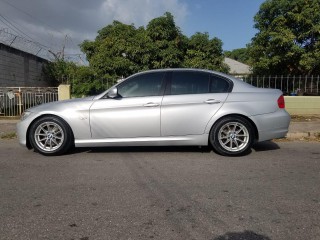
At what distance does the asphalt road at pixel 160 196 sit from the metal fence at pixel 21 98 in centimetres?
746

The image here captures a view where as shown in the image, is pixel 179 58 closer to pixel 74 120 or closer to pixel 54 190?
pixel 74 120

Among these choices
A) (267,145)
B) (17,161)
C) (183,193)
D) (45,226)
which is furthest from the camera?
(267,145)

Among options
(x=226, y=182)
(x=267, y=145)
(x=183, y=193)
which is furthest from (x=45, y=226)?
(x=267, y=145)

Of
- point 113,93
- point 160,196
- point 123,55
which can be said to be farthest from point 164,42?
point 160,196

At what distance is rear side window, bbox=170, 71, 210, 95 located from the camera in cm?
665

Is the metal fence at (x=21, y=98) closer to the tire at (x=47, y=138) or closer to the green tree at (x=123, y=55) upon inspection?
the green tree at (x=123, y=55)

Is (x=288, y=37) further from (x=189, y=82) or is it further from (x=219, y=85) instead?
(x=189, y=82)

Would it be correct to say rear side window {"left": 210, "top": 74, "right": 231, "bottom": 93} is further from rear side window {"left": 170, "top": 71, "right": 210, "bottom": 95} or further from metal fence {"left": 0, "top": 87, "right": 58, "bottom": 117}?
metal fence {"left": 0, "top": 87, "right": 58, "bottom": 117}

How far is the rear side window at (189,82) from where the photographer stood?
6648mm

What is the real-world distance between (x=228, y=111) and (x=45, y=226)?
13.1 feet

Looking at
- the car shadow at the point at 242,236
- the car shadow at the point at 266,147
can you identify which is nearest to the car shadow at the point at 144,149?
the car shadow at the point at 266,147

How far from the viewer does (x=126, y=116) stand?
21.3ft

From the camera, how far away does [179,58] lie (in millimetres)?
15539

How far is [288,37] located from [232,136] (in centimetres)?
1081
